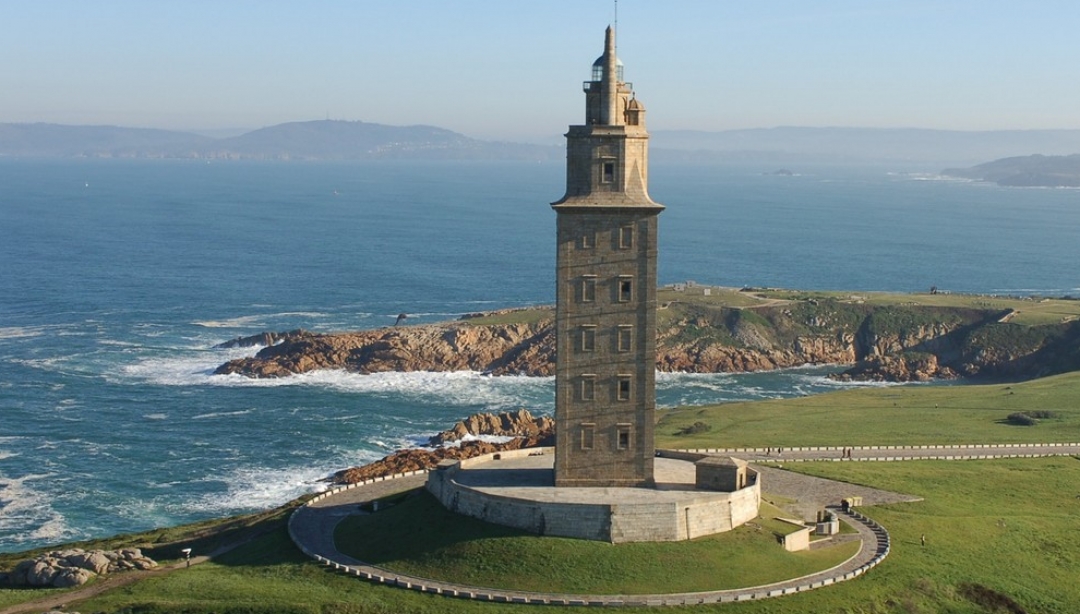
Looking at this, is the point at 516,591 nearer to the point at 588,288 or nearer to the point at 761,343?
the point at 588,288

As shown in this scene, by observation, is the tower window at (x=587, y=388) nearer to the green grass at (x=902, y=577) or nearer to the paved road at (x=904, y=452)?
the green grass at (x=902, y=577)

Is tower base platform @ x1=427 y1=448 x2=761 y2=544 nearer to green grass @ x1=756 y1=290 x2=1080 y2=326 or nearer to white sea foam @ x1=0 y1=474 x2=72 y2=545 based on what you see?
white sea foam @ x1=0 y1=474 x2=72 y2=545

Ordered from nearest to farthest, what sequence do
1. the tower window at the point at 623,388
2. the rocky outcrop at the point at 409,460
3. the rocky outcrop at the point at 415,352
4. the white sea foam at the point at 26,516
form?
1. the tower window at the point at 623,388
2. the white sea foam at the point at 26,516
3. the rocky outcrop at the point at 409,460
4. the rocky outcrop at the point at 415,352

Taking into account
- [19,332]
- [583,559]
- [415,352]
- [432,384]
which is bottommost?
[432,384]

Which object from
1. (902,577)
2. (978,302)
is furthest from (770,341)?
(902,577)

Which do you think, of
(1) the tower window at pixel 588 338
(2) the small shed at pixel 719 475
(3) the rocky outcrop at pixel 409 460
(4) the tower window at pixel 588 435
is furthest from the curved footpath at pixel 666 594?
(3) the rocky outcrop at pixel 409 460
